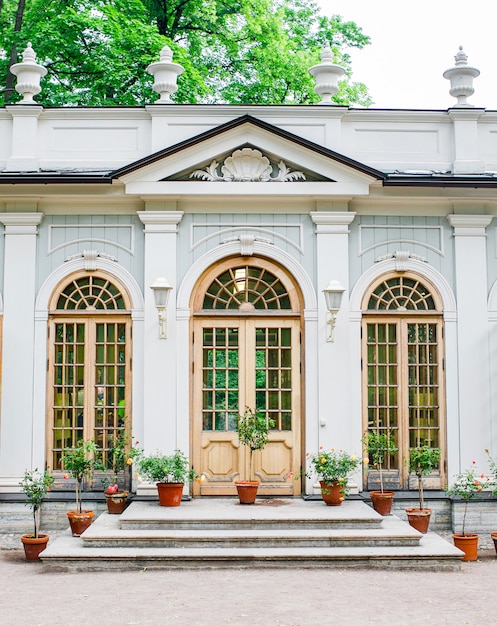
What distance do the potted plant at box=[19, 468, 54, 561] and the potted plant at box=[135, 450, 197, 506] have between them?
45.9 inches

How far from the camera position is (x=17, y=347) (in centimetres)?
1014

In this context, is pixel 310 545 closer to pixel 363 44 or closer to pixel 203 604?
pixel 203 604

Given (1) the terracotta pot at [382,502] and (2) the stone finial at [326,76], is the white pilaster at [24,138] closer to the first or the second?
(2) the stone finial at [326,76]

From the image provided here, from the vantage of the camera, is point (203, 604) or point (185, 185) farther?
point (185, 185)

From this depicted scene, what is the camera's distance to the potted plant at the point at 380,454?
9562 mm

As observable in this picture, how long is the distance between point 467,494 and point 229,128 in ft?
17.7

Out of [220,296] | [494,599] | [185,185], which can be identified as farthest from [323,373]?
[494,599]

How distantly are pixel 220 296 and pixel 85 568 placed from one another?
3.85 metres

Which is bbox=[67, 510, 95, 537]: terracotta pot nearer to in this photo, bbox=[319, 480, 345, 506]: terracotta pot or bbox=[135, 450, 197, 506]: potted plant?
bbox=[135, 450, 197, 506]: potted plant

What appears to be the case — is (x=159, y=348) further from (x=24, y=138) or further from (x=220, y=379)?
(x=24, y=138)

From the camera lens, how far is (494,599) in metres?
7.23

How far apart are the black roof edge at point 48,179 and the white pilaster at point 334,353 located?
9.20 ft

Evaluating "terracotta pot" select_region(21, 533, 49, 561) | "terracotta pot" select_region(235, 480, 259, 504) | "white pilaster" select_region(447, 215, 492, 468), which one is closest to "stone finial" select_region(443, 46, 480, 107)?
"white pilaster" select_region(447, 215, 492, 468)

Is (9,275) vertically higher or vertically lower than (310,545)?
higher
